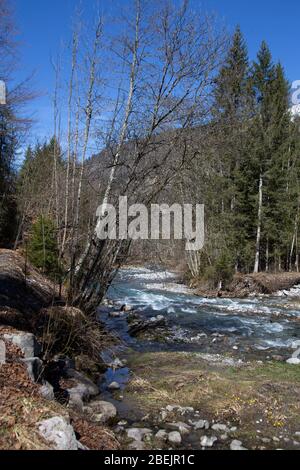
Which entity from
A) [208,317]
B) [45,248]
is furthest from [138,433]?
[45,248]

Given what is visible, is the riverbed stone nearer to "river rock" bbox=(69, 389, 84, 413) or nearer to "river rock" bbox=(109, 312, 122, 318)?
"river rock" bbox=(69, 389, 84, 413)

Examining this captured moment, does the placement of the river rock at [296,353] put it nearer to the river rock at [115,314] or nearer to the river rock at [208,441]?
the river rock at [208,441]

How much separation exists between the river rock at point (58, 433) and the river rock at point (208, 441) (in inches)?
73.2

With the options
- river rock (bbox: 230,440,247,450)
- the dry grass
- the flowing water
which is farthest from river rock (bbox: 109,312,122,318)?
river rock (bbox: 230,440,247,450)

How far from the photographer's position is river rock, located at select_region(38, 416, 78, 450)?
337 centimetres

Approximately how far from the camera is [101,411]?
17.7ft

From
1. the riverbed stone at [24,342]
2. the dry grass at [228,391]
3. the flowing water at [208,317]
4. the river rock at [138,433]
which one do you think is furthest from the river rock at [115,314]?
the river rock at [138,433]

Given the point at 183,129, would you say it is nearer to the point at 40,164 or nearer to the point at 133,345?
the point at 133,345

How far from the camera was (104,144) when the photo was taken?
33.1 feet

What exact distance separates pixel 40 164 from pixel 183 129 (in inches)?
509

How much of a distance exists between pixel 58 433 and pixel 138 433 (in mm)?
1707

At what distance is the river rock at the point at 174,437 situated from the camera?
4762 mm

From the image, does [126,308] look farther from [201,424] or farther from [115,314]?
[201,424]
